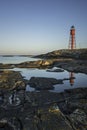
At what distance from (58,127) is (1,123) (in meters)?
2.92

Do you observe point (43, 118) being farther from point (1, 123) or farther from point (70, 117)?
point (1, 123)

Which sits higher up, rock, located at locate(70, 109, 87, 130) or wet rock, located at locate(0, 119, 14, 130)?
rock, located at locate(70, 109, 87, 130)

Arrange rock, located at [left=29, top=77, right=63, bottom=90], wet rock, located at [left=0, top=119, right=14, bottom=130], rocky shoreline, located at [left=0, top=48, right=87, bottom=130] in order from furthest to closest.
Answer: rock, located at [left=29, top=77, right=63, bottom=90], wet rock, located at [left=0, top=119, right=14, bottom=130], rocky shoreline, located at [left=0, top=48, right=87, bottom=130]

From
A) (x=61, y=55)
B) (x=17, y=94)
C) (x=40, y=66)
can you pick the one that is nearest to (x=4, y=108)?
(x=17, y=94)

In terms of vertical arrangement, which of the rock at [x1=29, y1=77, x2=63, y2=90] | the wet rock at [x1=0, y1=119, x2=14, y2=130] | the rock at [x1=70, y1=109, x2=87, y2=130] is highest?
the rock at [x1=70, y1=109, x2=87, y2=130]

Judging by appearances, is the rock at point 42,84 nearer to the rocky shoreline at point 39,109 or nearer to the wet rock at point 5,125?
the rocky shoreline at point 39,109

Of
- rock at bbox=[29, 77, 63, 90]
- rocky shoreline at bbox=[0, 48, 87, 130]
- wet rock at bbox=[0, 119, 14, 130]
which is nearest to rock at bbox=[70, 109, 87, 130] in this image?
rocky shoreline at bbox=[0, 48, 87, 130]

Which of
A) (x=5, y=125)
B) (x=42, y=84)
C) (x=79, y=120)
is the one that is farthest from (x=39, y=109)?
(x=42, y=84)

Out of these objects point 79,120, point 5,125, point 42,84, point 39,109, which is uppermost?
point 39,109

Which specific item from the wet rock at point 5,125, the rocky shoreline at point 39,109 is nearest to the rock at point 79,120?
the rocky shoreline at point 39,109

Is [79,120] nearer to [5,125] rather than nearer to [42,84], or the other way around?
[5,125]

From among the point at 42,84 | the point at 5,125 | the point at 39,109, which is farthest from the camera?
the point at 42,84

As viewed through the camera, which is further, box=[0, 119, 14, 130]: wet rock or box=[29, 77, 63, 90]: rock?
box=[29, 77, 63, 90]: rock

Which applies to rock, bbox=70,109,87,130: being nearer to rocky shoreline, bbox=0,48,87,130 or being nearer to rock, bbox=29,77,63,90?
rocky shoreline, bbox=0,48,87,130
